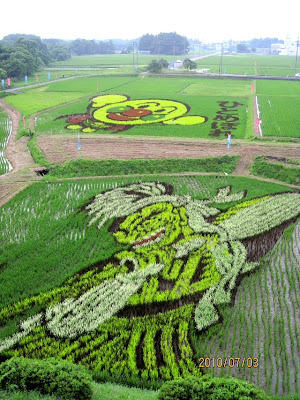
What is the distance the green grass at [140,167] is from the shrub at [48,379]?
15.5 m

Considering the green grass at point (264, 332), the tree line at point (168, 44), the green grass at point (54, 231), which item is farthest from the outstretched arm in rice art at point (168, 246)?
the tree line at point (168, 44)

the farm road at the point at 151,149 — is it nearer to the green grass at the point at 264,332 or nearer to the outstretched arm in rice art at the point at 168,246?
the outstretched arm in rice art at the point at 168,246

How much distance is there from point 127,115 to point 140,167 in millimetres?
13522

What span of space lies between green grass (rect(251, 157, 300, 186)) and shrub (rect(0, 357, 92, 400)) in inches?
666

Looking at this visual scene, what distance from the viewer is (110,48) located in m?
154

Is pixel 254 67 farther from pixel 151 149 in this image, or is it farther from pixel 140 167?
pixel 140 167

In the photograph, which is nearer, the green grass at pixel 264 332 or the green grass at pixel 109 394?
the green grass at pixel 109 394

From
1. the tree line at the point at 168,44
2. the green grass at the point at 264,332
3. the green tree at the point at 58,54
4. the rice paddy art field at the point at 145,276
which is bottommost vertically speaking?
the green grass at the point at 264,332

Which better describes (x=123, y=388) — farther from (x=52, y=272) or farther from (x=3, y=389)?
(x=52, y=272)

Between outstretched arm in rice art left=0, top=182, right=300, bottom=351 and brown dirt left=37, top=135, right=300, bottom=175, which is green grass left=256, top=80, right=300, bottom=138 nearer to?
brown dirt left=37, top=135, right=300, bottom=175

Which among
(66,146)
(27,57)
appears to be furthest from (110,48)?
(66,146)

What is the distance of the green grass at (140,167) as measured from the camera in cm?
2195

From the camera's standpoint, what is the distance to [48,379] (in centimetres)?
656

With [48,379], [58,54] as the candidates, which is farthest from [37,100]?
[58,54]
